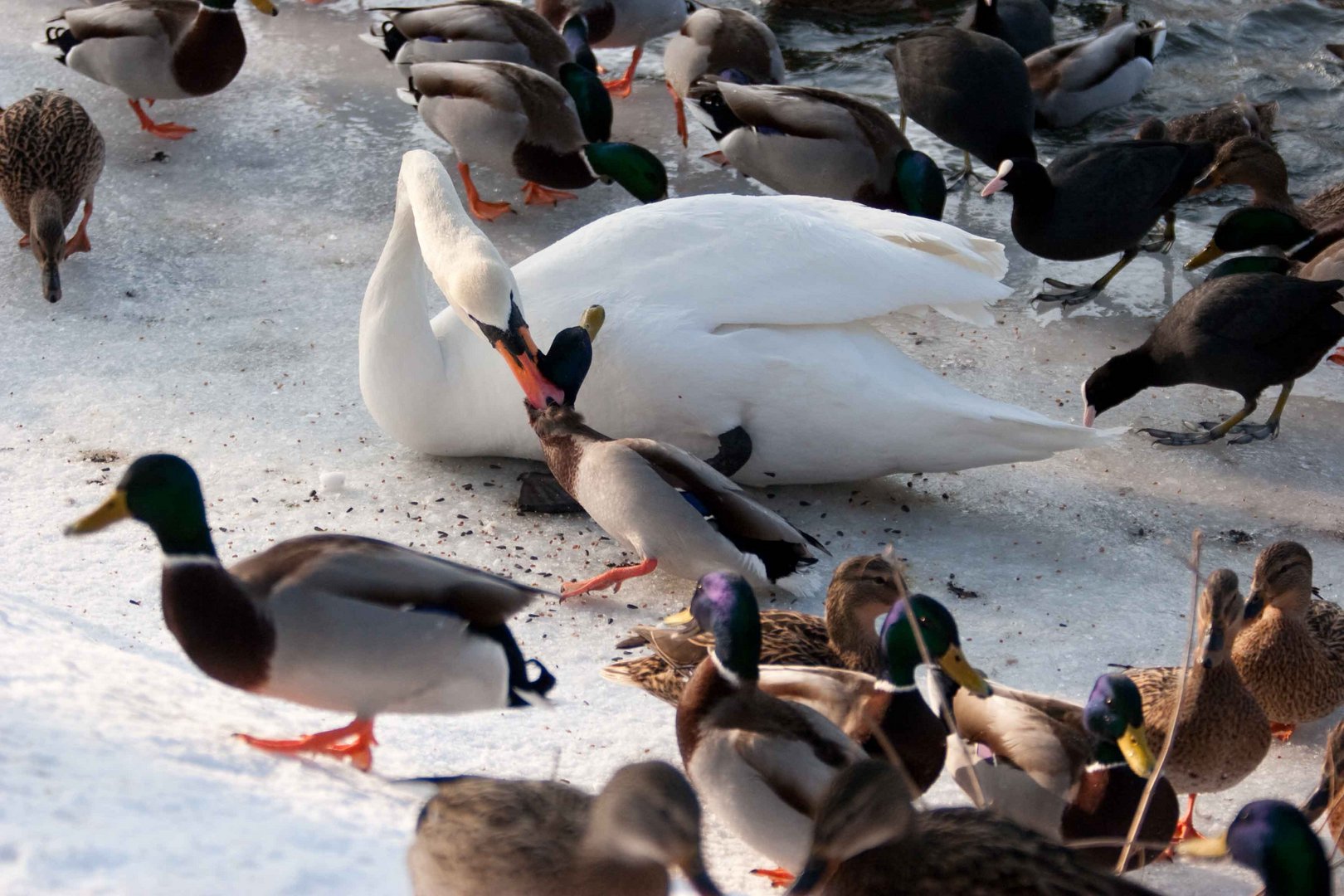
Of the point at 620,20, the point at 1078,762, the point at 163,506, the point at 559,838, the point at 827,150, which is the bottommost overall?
the point at 1078,762

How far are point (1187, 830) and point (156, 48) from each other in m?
5.46

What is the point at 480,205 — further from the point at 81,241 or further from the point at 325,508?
the point at 325,508

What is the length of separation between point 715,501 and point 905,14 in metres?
6.22

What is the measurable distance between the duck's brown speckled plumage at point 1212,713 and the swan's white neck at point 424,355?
6.79 feet

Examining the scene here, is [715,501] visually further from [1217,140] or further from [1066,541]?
[1217,140]

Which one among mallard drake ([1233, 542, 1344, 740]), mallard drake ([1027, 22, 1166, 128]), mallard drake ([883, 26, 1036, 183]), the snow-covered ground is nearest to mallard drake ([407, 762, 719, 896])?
the snow-covered ground

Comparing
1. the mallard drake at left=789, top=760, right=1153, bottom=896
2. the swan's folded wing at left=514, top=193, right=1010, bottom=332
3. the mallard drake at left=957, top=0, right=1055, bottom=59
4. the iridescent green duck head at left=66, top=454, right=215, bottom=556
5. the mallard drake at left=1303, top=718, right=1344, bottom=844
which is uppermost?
the iridescent green duck head at left=66, top=454, right=215, bottom=556

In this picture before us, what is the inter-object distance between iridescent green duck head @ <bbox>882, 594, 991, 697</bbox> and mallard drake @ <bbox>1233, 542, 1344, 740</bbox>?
0.96 meters

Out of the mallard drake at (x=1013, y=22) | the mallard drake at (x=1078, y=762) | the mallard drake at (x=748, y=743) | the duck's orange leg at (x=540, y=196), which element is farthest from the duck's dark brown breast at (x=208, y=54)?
the mallard drake at (x=1078, y=762)

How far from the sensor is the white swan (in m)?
4.52

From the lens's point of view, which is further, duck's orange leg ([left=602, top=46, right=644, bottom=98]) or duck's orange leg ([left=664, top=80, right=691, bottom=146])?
duck's orange leg ([left=602, top=46, right=644, bottom=98])

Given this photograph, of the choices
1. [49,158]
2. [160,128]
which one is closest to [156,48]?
[160,128]

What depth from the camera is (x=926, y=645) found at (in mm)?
3213

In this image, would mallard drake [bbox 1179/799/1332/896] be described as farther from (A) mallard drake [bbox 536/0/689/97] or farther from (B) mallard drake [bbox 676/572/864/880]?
(A) mallard drake [bbox 536/0/689/97]
